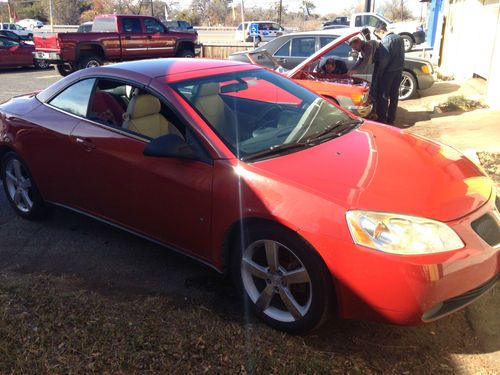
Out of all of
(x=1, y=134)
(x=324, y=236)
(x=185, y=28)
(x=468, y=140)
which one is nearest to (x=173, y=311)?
(x=324, y=236)

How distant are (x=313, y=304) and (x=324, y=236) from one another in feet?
1.38

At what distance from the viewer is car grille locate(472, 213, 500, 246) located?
259 centimetres

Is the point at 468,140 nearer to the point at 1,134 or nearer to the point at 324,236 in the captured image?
the point at 324,236

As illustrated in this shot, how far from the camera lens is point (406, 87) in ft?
35.0

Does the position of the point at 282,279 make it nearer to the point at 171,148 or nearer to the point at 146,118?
the point at 171,148

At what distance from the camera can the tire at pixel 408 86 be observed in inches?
411

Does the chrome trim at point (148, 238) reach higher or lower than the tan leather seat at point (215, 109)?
lower

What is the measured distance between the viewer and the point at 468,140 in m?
6.69

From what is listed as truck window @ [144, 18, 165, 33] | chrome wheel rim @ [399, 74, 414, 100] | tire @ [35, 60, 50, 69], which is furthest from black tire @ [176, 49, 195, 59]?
chrome wheel rim @ [399, 74, 414, 100]

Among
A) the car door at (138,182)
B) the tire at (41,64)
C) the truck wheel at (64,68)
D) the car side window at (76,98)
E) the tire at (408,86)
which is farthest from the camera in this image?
the tire at (41,64)

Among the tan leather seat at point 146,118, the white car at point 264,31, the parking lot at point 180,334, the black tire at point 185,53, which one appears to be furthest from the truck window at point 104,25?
the white car at point 264,31

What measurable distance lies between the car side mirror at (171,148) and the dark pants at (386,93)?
18.0ft

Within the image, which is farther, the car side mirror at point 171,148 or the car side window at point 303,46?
the car side window at point 303,46

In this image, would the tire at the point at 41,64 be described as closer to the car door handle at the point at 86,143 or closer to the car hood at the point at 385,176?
the car door handle at the point at 86,143
